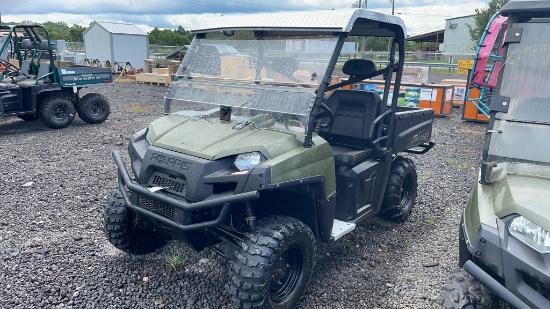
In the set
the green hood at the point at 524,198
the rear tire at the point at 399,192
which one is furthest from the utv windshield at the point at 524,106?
the rear tire at the point at 399,192

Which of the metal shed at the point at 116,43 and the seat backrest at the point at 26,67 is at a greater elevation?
the metal shed at the point at 116,43

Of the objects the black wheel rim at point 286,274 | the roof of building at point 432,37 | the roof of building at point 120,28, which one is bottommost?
the black wheel rim at point 286,274

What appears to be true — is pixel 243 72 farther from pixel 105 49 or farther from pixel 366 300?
pixel 105 49

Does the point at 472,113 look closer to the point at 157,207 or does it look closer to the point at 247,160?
the point at 247,160

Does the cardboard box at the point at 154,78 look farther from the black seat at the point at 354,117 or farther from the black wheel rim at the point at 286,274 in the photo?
the black wheel rim at the point at 286,274

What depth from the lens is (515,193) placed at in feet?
7.82

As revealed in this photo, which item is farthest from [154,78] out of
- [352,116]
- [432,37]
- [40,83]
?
[432,37]

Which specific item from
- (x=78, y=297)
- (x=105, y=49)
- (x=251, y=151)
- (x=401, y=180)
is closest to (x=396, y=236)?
(x=401, y=180)

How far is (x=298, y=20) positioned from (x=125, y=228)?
2091 mm

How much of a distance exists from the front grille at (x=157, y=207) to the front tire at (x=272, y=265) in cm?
51

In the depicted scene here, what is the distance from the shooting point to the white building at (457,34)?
42.2 m

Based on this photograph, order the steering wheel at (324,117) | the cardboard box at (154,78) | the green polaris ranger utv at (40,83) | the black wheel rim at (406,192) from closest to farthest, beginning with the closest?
the steering wheel at (324,117) → the black wheel rim at (406,192) → the green polaris ranger utv at (40,83) → the cardboard box at (154,78)

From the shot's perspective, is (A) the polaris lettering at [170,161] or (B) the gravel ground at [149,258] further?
(B) the gravel ground at [149,258]

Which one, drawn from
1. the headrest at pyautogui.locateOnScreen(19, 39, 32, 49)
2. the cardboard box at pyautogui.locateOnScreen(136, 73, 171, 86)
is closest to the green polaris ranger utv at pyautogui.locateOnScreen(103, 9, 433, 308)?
the headrest at pyautogui.locateOnScreen(19, 39, 32, 49)
